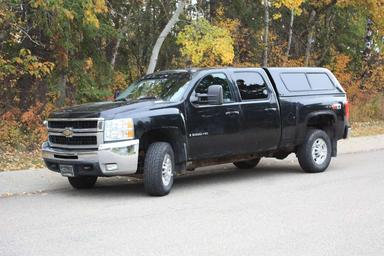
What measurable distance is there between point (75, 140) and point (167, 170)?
1499 millimetres

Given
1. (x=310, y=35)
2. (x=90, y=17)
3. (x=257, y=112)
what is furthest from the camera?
(x=310, y=35)

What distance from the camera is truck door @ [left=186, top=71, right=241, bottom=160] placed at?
9992 millimetres

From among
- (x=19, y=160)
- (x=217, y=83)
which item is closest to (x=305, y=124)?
(x=217, y=83)

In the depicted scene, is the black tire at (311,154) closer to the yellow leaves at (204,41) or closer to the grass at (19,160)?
the grass at (19,160)

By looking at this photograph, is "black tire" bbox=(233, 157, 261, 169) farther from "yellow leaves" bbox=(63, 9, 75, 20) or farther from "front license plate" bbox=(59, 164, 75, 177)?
"yellow leaves" bbox=(63, 9, 75, 20)

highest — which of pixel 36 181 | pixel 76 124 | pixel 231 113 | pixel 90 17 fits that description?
pixel 90 17

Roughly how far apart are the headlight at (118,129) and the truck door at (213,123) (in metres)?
1.20

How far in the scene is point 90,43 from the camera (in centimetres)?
1948

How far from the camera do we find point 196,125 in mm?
10008

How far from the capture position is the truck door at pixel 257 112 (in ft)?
35.6

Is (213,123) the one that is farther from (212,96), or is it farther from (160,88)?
(160,88)

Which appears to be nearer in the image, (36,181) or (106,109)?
(106,109)

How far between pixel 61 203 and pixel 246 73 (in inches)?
169

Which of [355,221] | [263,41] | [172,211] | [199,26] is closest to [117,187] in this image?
[172,211]
